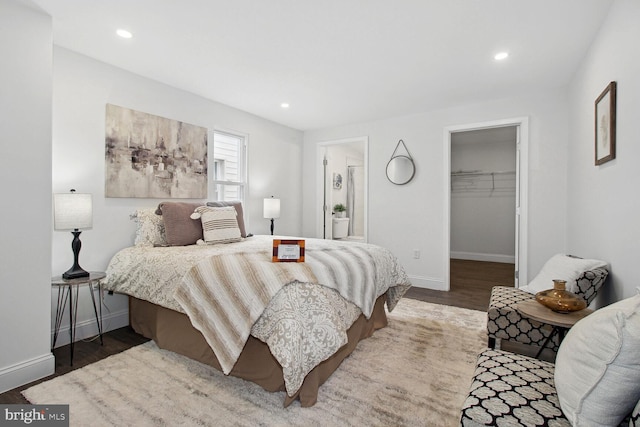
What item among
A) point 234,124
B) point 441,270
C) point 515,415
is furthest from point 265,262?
point 441,270

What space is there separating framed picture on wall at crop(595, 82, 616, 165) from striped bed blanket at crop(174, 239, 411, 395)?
1848mm

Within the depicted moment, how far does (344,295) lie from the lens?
2.16m

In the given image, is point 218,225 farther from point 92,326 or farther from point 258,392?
point 258,392

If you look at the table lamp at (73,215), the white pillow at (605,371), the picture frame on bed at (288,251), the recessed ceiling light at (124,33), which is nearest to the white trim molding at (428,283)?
the picture frame on bed at (288,251)

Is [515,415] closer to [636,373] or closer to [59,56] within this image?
[636,373]

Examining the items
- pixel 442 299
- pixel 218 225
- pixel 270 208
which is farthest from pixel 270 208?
pixel 442 299

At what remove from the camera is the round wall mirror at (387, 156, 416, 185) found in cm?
452

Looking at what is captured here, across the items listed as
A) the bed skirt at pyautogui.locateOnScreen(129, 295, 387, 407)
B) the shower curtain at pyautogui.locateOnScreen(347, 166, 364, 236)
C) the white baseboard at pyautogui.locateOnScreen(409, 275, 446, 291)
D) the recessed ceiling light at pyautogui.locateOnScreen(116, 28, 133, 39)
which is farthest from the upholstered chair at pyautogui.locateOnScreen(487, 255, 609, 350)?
the shower curtain at pyautogui.locateOnScreen(347, 166, 364, 236)

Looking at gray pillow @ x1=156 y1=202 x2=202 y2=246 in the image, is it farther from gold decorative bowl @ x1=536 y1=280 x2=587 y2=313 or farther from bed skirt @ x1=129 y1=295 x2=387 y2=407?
gold decorative bowl @ x1=536 y1=280 x2=587 y2=313

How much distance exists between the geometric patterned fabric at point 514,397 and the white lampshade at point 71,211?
8.89 feet

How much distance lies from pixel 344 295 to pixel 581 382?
4.45 ft

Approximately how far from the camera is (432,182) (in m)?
4.36

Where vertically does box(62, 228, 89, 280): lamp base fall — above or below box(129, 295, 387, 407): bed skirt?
above

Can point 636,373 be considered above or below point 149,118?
below
